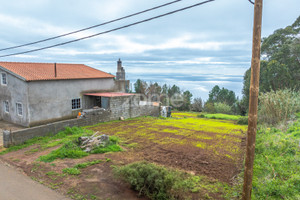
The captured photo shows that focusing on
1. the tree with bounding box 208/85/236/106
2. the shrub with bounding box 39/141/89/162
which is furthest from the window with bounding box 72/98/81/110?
the tree with bounding box 208/85/236/106

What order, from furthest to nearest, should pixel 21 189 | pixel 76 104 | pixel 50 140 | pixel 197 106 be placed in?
pixel 197 106, pixel 76 104, pixel 50 140, pixel 21 189

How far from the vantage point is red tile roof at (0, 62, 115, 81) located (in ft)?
49.7

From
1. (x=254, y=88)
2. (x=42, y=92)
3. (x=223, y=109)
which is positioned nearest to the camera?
(x=254, y=88)

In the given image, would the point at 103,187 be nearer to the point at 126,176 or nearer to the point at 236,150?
the point at 126,176

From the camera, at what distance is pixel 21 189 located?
6332 millimetres

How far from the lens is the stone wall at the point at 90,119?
1048 centimetres

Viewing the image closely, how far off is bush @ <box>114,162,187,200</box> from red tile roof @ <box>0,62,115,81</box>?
40.3 ft

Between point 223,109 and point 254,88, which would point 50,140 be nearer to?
point 254,88

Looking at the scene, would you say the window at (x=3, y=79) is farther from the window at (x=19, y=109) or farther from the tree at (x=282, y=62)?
the tree at (x=282, y=62)

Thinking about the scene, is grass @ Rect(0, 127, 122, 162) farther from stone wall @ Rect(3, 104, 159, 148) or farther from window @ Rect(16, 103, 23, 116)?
window @ Rect(16, 103, 23, 116)

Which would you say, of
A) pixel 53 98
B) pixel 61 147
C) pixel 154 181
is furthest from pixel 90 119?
pixel 154 181

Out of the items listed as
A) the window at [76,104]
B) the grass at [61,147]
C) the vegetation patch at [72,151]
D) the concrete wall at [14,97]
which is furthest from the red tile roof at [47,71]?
the vegetation patch at [72,151]

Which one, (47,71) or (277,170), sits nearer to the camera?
(277,170)

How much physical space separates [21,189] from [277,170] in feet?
28.4
